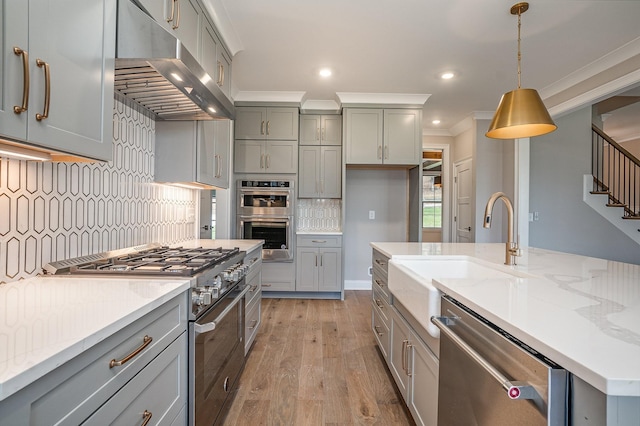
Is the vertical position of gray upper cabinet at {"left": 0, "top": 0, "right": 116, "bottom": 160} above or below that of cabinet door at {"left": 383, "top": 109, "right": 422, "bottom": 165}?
below

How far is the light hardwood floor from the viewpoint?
177 cm

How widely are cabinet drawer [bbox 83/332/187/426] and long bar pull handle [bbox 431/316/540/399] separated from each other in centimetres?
100

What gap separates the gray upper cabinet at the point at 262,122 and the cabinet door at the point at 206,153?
64.0 inches

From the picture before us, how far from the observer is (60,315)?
82cm

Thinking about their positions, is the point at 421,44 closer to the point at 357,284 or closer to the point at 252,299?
the point at 252,299

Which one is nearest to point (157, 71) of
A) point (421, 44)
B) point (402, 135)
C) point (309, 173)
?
point (421, 44)

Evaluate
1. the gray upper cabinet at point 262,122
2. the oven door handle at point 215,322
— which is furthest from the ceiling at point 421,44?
the oven door handle at point 215,322

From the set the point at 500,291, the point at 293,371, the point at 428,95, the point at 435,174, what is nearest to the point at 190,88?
the point at 500,291

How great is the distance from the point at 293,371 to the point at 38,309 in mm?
1747

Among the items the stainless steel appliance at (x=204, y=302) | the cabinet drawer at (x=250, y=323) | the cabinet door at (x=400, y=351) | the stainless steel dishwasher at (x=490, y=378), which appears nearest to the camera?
the stainless steel dishwasher at (x=490, y=378)

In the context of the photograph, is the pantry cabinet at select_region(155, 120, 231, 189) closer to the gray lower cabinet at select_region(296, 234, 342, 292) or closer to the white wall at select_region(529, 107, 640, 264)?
the gray lower cabinet at select_region(296, 234, 342, 292)

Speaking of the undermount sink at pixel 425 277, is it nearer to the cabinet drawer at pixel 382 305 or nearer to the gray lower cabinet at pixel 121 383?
the cabinet drawer at pixel 382 305

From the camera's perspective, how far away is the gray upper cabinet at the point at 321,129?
13.7 ft

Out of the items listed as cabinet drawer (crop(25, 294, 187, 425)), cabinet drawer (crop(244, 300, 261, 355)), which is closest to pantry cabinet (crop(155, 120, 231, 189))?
cabinet drawer (crop(244, 300, 261, 355))
